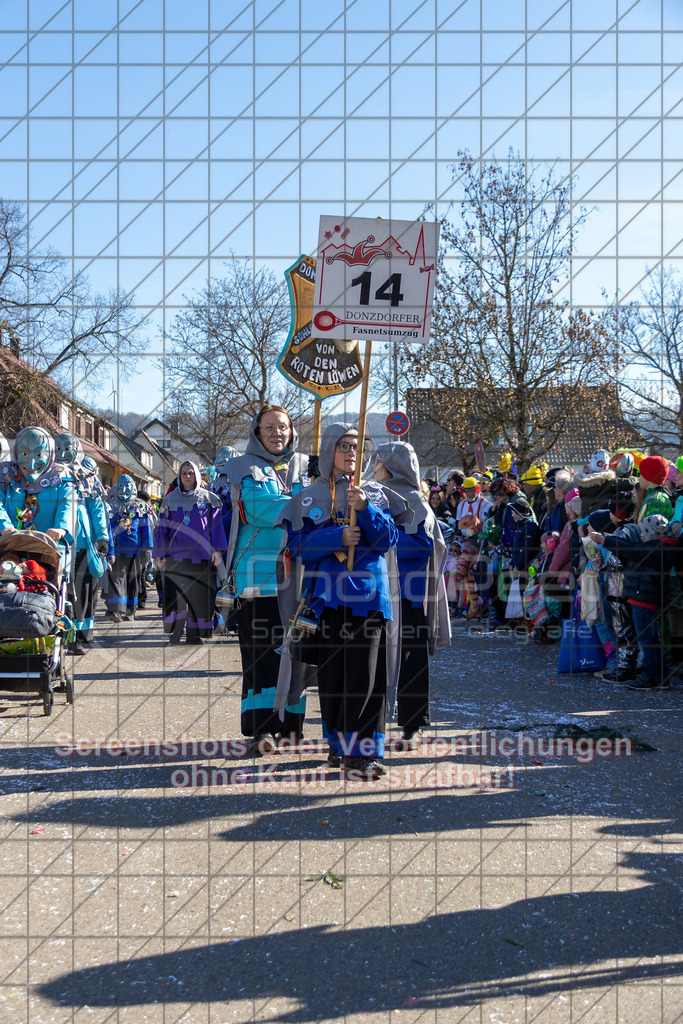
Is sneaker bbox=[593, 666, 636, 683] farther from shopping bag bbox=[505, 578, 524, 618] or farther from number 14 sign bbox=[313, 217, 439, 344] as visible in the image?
number 14 sign bbox=[313, 217, 439, 344]

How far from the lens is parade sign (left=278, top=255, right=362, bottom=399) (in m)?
4.75

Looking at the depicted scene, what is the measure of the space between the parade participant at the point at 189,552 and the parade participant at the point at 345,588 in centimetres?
411

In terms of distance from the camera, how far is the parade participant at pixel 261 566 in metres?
5.38

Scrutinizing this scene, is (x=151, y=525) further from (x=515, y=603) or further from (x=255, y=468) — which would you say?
(x=255, y=468)

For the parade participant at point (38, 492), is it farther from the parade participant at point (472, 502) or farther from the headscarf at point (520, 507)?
the parade participant at point (472, 502)

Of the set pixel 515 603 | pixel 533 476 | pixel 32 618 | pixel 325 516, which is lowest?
pixel 515 603

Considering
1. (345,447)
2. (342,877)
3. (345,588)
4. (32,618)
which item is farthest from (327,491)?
(32,618)

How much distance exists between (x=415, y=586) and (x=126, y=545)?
7.62 m

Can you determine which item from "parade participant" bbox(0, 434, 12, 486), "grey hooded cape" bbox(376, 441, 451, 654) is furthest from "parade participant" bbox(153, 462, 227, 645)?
"grey hooded cape" bbox(376, 441, 451, 654)

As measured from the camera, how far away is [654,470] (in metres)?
7.09

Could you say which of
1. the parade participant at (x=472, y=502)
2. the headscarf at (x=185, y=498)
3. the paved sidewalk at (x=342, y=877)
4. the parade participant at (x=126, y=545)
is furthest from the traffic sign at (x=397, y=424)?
the parade participant at (x=126, y=545)

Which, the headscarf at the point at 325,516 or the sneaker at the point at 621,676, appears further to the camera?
the sneaker at the point at 621,676

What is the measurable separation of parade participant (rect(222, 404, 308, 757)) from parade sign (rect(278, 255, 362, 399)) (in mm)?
603

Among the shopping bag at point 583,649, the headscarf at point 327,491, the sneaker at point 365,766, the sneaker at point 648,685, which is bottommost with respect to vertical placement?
the sneaker at point 365,766
